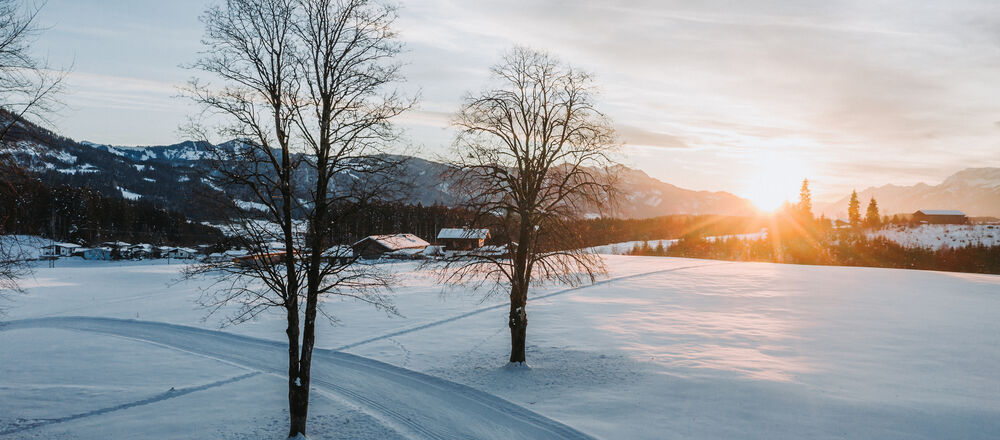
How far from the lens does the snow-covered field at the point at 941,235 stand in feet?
220

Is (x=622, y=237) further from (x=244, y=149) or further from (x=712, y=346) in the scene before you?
(x=244, y=149)

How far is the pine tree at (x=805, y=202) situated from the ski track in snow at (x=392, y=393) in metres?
108

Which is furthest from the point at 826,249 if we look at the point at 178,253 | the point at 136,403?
the point at 178,253

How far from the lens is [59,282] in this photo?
5216cm

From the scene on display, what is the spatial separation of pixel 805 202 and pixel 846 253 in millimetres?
37290

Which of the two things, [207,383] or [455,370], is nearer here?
[207,383]

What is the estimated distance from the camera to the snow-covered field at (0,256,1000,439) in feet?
46.9

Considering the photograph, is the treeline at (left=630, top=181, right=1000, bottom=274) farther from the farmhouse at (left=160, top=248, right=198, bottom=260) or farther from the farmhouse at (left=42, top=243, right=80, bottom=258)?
the farmhouse at (left=42, top=243, right=80, bottom=258)

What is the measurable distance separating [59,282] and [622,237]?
126 m

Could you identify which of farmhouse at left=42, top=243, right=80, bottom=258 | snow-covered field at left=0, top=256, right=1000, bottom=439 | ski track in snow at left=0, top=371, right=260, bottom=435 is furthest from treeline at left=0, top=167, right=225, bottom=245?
ski track in snow at left=0, top=371, right=260, bottom=435

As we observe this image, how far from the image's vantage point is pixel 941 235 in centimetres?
7156

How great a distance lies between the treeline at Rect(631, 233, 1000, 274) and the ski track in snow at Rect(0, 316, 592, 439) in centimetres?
7652

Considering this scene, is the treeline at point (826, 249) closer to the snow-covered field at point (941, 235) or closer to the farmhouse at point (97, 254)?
the snow-covered field at point (941, 235)

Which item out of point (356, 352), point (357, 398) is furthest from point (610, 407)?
point (356, 352)
